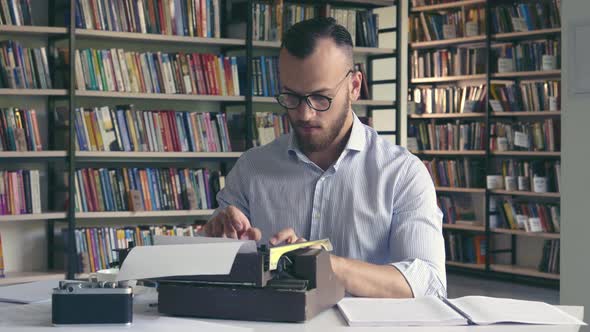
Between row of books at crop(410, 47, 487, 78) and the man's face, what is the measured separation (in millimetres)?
5974

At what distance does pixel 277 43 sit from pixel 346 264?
3897 mm

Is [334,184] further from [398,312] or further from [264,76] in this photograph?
[264,76]

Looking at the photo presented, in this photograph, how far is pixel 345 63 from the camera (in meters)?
2.35

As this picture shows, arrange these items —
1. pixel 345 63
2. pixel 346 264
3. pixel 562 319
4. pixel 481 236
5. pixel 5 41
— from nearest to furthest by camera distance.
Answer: pixel 562 319 < pixel 346 264 < pixel 345 63 < pixel 5 41 < pixel 481 236

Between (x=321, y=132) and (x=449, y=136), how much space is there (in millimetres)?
6134

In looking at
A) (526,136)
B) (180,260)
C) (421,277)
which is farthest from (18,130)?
(526,136)

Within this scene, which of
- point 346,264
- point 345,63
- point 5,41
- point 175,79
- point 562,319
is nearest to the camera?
point 562,319

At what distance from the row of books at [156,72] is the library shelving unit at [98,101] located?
0.20 ft

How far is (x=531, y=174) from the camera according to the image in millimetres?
7613

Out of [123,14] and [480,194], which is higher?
[123,14]

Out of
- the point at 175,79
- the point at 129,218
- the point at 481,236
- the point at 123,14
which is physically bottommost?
the point at 481,236

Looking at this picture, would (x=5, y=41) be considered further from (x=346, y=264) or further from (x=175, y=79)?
(x=346, y=264)

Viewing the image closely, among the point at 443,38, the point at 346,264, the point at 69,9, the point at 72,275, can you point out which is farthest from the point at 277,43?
the point at 346,264

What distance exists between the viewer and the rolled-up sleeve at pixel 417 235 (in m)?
2.14
